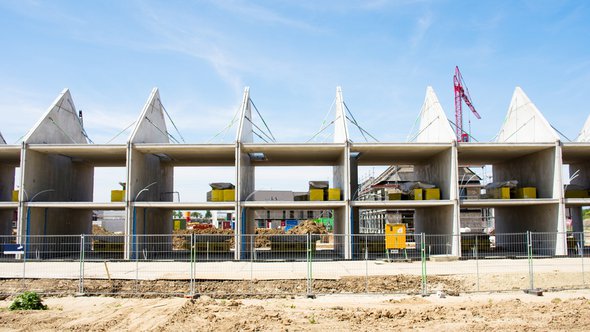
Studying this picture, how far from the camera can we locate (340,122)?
2767cm

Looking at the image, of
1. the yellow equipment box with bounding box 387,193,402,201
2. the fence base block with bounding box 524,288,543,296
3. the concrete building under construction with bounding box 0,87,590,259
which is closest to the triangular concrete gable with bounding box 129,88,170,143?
the concrete building under construction with bounding box 0,87,590,259

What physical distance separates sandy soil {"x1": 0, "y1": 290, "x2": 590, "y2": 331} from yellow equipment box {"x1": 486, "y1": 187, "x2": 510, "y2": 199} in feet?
43.1

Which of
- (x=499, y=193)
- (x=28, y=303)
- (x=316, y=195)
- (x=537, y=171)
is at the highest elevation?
(x=537, y=171)

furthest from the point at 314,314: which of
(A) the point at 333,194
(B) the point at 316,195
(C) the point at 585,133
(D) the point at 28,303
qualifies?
(C) the point at 585,133

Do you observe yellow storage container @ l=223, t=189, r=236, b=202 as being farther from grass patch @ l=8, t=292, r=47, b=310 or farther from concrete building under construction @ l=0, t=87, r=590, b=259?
grass patch @ l=8, t=292, r=47, b=310

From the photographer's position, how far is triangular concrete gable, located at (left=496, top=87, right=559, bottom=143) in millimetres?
26766

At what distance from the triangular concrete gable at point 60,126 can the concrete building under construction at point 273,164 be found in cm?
6

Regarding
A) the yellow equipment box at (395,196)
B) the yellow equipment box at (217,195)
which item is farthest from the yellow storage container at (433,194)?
the yellow equipment box at (217,195)

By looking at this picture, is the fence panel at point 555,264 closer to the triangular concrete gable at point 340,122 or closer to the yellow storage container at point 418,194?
the yellow storage container at point 418,194

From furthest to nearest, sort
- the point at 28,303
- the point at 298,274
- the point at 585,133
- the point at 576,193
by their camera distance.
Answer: the point at 585,133
the point at 576,193
the point at 298,274
the point at 28,303

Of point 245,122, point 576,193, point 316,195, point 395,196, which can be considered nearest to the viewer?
point 316,195

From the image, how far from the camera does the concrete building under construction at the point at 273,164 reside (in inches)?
989

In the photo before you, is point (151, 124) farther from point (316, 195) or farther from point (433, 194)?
point (433, 194)

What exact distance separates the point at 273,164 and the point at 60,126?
510 inches
